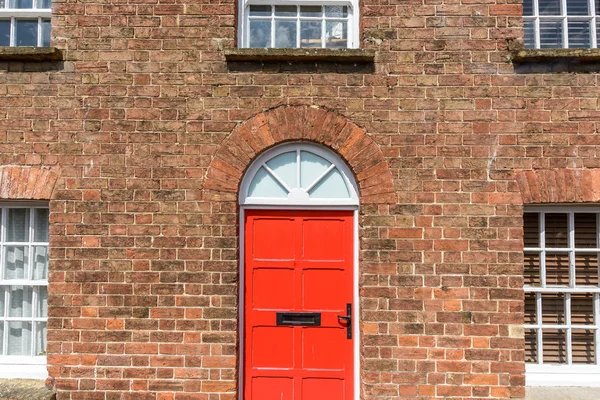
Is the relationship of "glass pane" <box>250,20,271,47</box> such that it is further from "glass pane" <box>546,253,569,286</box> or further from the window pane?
"glass pane" <box>546,253,569,286</box>

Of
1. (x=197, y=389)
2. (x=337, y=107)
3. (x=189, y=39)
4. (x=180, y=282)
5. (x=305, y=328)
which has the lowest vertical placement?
(x=197, y=389)

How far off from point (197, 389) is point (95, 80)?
299 cm

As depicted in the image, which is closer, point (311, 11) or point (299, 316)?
point (299, 316)

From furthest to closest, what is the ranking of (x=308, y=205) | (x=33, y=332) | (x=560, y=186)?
(x=33, y=332) → (x=308, y=205) → (x=560, y=186)

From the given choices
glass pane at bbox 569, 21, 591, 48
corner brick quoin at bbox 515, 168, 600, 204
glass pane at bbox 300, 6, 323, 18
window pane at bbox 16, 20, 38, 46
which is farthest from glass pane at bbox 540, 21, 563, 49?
window pane at bbox 16, 20, 38, 46

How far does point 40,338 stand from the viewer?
4469mm

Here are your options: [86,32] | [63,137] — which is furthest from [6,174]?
[86,32]

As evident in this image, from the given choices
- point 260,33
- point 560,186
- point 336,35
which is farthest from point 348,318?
point 260,33

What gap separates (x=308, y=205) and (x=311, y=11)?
1.97 meters

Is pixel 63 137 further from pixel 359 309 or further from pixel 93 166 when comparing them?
pixel 359 309

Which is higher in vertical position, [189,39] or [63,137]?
[189,39]

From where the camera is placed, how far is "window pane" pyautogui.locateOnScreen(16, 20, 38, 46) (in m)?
4.58

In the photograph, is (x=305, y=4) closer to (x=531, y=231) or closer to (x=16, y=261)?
(x=531, y=231)

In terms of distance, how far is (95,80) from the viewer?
4.25 metres
